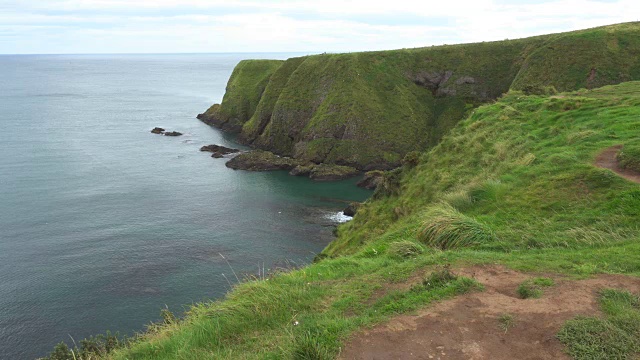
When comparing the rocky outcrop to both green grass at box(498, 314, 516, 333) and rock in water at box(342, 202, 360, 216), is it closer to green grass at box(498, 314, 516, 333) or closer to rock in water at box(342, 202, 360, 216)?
rock in water at box(342, 202, 360, 216)

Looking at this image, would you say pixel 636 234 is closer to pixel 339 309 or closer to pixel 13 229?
pixel 339 309

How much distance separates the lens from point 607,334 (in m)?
7.86

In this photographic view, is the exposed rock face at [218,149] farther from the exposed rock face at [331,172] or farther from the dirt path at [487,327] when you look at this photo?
the dirt path at [487,327]

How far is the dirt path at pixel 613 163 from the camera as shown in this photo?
52.7 feet

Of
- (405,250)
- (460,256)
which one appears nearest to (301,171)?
(405,250)

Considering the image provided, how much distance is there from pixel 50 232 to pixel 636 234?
54.2m

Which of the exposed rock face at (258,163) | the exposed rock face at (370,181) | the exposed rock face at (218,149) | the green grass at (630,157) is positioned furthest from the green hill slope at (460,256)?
the exposed rock face at (218,149)

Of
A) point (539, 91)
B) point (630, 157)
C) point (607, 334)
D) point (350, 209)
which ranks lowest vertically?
point (350, 209)

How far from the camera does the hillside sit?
79.5 m

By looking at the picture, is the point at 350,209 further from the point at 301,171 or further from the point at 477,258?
the point at 477,258

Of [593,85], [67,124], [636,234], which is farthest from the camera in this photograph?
[67,124]

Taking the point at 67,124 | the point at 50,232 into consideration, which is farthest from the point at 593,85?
the point at 67,124

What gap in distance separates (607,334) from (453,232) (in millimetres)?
6637

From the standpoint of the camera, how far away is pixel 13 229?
1902 inches
